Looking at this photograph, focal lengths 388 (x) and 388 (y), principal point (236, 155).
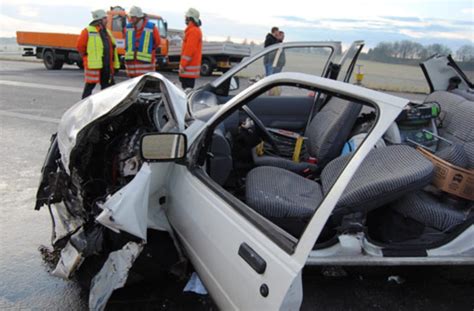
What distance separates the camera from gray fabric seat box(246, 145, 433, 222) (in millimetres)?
2049

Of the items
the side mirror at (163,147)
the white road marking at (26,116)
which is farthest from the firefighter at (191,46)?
the side mirror at (163,147)

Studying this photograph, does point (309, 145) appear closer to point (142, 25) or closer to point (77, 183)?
point (77, 183)

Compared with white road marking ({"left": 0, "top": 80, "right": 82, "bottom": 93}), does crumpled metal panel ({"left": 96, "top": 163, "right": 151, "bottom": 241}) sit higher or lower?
→ higher

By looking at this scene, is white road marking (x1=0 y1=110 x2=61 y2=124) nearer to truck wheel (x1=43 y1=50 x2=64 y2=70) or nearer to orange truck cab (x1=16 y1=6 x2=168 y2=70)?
orange truck cab (x1=16 y1=6 x2=168 y2=70)

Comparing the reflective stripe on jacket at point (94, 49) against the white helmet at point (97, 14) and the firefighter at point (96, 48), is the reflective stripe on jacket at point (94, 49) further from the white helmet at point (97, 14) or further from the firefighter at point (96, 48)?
the white helmet at point (97, 14)

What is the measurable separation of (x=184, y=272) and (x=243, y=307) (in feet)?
2.81

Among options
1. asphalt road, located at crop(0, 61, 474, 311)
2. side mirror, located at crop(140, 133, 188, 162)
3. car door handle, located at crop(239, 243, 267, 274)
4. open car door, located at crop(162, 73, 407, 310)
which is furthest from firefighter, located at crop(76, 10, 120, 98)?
car door handle, located at crop(239, 243, 267, 274)

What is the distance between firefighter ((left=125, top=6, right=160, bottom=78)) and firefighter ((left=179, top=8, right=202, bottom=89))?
A: 2.50 ft

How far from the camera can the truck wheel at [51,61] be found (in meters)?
15.7

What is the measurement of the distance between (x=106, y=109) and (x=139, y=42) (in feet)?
18.2

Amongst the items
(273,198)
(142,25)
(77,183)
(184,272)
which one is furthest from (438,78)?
(142,25)

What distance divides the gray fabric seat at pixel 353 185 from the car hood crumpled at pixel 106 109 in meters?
0.65

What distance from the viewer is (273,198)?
227cm

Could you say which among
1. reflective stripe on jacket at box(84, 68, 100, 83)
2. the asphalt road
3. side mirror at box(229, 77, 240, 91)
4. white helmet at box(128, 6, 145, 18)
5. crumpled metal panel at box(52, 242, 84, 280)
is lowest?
the asphalt road
